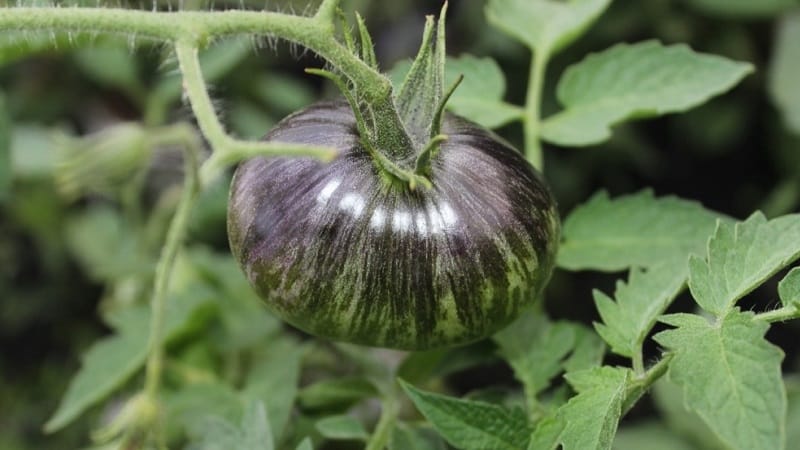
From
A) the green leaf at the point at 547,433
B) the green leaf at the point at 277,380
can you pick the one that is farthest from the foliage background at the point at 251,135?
the green leaf at the point at 547,433

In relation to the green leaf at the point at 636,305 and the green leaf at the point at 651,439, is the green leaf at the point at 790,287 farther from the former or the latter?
the green leaf at the point at 651,439

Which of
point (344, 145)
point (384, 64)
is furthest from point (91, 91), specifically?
point (344, 145)

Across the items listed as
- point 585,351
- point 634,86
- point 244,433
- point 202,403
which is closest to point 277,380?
point 202,403

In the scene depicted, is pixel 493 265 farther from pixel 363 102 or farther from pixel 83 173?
pixel 83 173

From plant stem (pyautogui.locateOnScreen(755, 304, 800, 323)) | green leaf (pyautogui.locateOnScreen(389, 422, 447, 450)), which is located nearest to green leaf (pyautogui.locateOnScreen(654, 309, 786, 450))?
plant stem (pyautogui.locateOnScreen(755, 304, 800, 323))

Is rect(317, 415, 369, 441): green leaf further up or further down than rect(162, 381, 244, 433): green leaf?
further up

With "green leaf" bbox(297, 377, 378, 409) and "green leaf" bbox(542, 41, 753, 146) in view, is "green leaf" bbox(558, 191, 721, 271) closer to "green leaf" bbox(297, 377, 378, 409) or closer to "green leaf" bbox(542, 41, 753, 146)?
"green leaf" bbox(542, 41, 753, 146)
